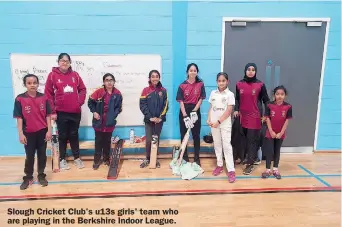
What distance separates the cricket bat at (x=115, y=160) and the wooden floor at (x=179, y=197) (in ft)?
0.31

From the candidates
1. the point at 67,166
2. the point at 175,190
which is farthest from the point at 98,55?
the point at 175,190

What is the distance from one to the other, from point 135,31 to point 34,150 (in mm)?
2080

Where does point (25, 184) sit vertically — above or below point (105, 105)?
below

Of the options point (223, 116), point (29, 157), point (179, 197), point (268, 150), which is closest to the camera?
point (179, 197)

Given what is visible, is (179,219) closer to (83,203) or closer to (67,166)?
(83,203)

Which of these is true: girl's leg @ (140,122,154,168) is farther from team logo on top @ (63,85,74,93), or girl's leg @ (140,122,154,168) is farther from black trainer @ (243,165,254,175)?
black trainer @ (243,165,254,175)

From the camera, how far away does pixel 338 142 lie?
4891 mm

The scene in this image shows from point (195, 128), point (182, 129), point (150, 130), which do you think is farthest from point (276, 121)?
point (150, 130)

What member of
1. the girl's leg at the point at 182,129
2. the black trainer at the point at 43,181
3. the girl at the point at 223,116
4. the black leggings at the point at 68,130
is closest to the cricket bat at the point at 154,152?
the girl's leg at the point at 182,129

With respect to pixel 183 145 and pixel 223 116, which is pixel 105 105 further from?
pixel 223 116

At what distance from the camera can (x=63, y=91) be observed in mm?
3908

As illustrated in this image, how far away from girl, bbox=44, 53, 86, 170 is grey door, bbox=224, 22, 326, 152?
2.15 metres

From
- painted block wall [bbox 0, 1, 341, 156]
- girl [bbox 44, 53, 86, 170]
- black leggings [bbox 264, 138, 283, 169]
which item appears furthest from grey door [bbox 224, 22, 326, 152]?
girl [bbox 44, 53, 86, 170]

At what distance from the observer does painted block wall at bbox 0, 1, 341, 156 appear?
4211 millimetres
